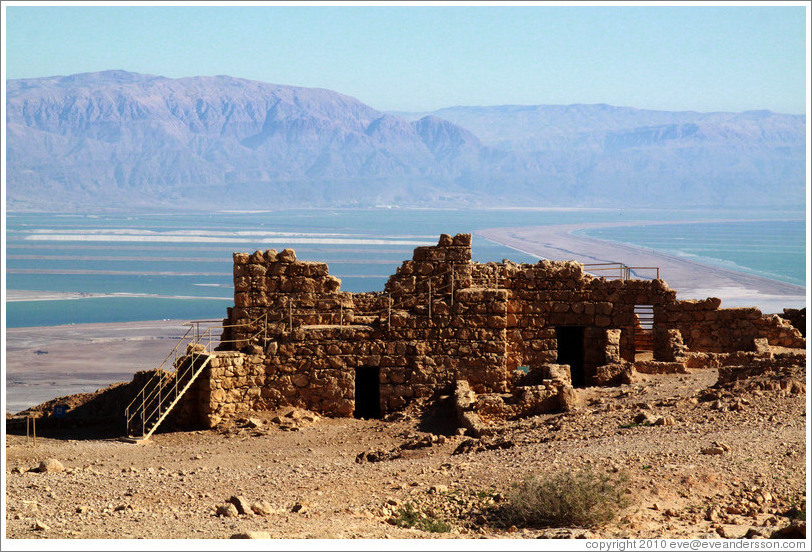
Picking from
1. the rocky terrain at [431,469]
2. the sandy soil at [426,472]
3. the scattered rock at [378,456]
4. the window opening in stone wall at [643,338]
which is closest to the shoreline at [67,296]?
the window opening in stone wall at [643,338]

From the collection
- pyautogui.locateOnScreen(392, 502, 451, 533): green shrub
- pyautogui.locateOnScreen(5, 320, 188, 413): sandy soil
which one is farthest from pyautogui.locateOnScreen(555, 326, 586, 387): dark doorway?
pyautogui.locateOnScreen(5, 320, 188, 413): sandy soil

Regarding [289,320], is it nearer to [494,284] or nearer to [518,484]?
[494,284]

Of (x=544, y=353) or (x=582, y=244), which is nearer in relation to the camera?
(x=544, y=353)

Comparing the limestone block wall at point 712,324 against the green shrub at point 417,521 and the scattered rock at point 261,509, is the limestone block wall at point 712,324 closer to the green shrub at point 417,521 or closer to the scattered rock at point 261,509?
the green shrub at point 417,521

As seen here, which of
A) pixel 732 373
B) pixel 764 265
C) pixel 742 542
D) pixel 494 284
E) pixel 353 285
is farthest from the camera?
pixel 764 265

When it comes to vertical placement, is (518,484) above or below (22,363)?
above

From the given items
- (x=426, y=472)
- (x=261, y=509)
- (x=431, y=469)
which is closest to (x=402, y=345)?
(x=431, y=469)

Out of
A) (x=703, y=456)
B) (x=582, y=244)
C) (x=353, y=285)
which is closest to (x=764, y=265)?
(x=582, y=244)
